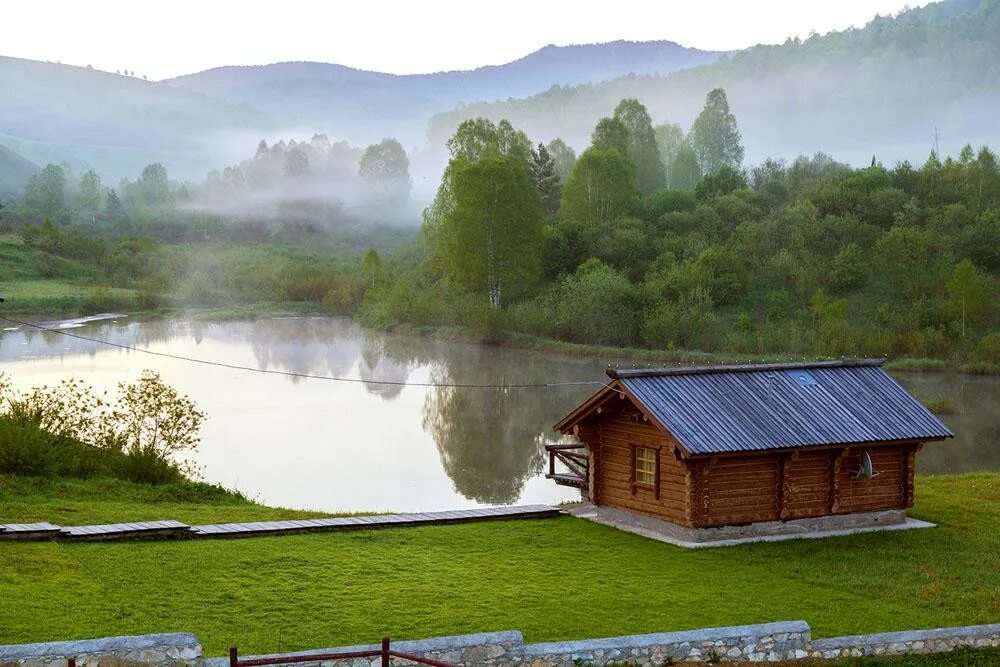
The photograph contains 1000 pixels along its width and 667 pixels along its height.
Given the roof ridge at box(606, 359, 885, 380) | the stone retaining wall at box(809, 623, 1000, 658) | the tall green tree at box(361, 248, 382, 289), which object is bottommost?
the stone retaining wall at box(809, 623, 1000, 658)

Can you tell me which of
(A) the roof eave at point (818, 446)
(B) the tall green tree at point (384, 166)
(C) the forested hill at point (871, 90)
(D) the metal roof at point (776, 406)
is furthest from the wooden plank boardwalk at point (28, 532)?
(B) the tall green tree at point (384, 166)

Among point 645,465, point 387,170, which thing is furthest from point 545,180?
point 387,170

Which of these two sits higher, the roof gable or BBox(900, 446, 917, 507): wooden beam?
the roof gable

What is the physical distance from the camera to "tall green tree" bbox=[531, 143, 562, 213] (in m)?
86.1

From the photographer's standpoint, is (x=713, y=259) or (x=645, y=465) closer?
(x=645, y=465)

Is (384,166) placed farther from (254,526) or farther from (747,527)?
(747,527)

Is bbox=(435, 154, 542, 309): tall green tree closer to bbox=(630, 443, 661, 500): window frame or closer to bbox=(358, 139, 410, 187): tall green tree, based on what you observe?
bbox=(630, 443, 661, 500): window frame

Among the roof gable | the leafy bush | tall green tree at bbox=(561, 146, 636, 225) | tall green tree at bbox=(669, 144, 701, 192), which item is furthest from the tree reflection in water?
tall green tree at bbox=(669, 144, 701, 192)

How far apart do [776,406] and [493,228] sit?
45.7 meters

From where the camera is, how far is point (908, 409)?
25797 millimetres

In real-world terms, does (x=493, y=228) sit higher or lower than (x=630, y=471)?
higher

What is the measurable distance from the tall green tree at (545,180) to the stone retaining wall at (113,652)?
73202mm

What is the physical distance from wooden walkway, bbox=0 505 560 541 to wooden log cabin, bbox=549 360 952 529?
2.14m

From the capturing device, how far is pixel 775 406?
24.8 metres
